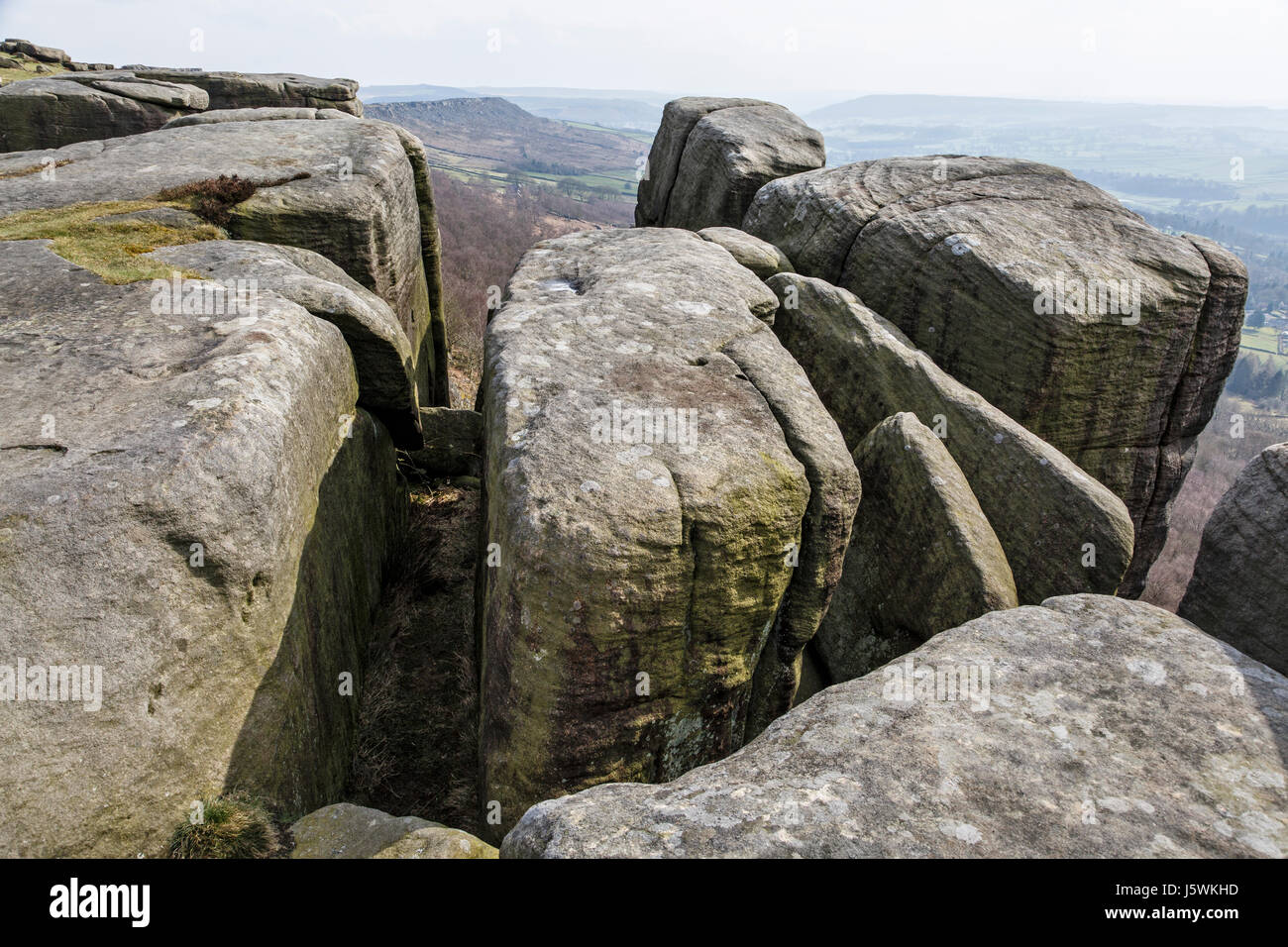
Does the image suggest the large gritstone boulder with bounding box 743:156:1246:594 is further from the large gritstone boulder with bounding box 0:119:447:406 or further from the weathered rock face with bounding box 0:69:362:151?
the weathered rock face with bounding box 0:69:362:151

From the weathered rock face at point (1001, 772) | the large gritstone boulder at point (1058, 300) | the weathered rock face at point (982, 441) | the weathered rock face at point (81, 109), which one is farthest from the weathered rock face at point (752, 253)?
the weathered rock face at point (81, 109)

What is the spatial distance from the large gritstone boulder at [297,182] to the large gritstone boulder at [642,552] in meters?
4.14

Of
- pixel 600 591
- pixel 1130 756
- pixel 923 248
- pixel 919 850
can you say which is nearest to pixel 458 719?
pixel 600 591

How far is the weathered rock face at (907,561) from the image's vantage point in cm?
684

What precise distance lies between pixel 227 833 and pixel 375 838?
2.68 ft

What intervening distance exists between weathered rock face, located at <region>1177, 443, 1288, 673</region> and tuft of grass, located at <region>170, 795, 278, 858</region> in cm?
899

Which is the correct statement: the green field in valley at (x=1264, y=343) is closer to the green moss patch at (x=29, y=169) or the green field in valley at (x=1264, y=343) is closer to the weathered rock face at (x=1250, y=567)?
the weathered rock face at (x=1250, y=567)

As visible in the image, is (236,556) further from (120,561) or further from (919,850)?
(919,850)

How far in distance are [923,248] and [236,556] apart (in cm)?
925

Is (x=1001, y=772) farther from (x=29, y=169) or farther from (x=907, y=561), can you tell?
(x=29, y=169)

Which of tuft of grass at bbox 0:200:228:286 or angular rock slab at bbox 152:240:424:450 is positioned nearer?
tuft of grass at bbox 0:200:228:286

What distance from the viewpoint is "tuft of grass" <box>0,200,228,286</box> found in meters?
7.36

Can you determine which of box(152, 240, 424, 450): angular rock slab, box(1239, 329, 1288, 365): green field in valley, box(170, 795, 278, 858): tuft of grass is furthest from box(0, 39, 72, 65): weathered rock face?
box(1239, 329, 1288, 365): green field in valley

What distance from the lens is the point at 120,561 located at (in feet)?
14.4
